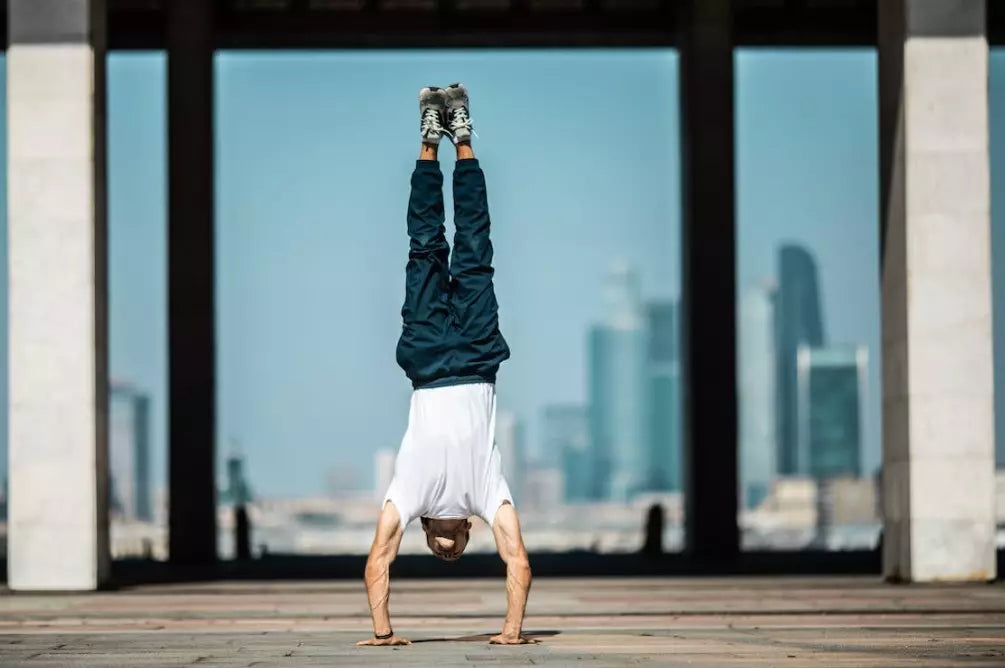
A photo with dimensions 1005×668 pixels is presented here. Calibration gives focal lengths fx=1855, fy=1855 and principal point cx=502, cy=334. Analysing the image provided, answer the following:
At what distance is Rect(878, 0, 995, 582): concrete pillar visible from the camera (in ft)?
58.0

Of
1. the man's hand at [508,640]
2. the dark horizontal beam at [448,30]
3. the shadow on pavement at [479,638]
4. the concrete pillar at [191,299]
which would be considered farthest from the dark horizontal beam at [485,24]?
the man's hand at [508,640]

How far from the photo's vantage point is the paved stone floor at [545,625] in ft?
Answer: 32.9

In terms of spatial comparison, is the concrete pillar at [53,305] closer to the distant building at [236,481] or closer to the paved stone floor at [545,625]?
the paved stone floor at [545,625]

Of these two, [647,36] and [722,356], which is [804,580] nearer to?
[722,356]

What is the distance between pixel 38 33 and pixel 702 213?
1438 centimetres

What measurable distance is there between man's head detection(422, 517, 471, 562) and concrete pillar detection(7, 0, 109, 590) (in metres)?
7.68

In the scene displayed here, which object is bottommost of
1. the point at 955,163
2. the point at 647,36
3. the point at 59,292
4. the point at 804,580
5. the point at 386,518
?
the point at 804,580

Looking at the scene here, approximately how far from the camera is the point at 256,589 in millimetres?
18359

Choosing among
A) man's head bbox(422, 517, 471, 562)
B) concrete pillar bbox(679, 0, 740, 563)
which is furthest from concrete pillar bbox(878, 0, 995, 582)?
concrete pillar bbox(679, 0, 740, 563)

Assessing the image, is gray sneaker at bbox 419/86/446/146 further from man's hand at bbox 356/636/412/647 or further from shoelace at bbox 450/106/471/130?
man's hand at bbox 356/636/412/647

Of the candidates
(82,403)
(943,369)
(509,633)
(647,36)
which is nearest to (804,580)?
(943,369)

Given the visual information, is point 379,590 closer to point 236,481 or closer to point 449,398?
point 449,398

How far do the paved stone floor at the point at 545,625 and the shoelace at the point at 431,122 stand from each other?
3086 mm

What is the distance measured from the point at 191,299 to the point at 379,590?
20.2 meters
